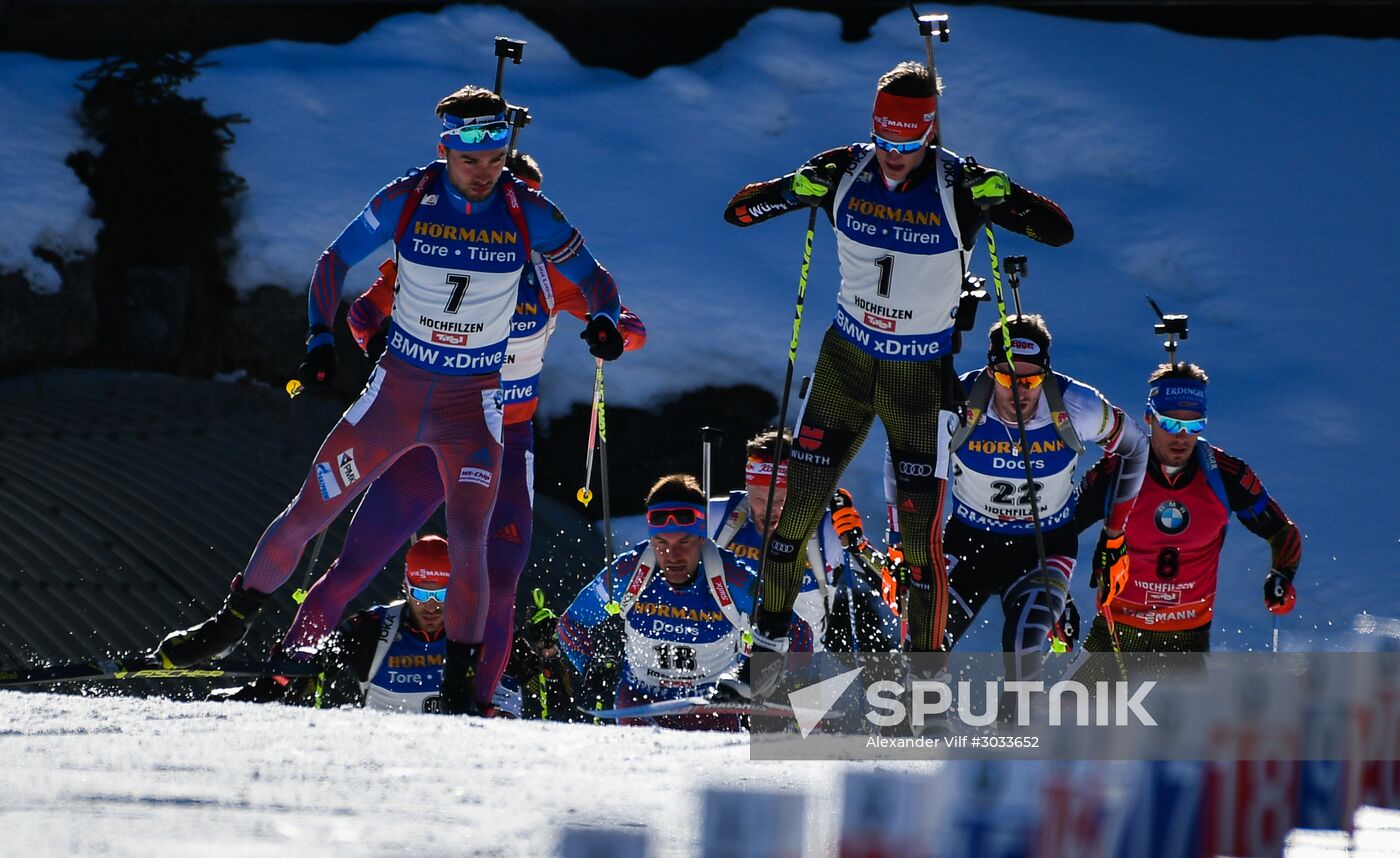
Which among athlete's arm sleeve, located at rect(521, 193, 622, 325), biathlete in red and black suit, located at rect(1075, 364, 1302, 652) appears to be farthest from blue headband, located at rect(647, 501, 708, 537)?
biathlete in red and black suit, located at rect(1075, 364, 1302, 652)

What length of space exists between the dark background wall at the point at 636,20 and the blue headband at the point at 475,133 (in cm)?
1252

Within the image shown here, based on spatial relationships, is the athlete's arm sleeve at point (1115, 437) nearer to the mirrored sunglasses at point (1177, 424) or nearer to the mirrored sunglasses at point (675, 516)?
the mirrored sunglasses at point (1177, 424)

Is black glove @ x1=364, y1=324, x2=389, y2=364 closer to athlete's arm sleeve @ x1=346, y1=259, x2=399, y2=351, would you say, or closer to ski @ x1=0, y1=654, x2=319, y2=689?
athlete's arm sleeve @ x1=346, y1=259, x2=399, y2=351

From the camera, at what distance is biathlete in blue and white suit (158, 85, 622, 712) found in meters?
5.87

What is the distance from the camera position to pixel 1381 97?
17.7m

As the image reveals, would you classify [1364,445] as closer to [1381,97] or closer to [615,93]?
[1381,97]

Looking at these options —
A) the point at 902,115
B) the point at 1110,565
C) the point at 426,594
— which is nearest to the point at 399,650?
the point at 426,594

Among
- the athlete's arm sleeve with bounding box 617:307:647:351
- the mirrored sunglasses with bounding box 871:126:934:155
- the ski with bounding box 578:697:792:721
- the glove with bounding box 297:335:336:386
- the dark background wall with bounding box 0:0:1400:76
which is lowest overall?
the ski with bounding box 578:697:792:721

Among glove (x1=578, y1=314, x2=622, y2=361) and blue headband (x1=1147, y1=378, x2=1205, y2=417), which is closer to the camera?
glove (x1=578, y1=314, x2=622, y2=361)

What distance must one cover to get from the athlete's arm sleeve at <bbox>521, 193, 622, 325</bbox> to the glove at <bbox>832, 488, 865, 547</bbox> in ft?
6.37

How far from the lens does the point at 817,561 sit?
25.1ft

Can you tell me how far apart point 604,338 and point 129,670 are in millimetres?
2035

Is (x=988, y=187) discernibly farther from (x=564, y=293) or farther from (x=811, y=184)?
(x=564, y=293)

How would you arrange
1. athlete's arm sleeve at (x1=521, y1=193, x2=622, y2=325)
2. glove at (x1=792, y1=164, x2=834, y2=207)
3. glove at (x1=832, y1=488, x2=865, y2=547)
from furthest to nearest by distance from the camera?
glove at (x1=832, y1=488, x2=865, y2=547) < athlete's arm sleeve at (x1=521, y1=193, x2=622, y2=325) < glove at (x1=792, y1=164, x2=834, y2=207)
